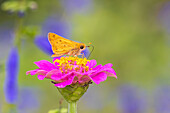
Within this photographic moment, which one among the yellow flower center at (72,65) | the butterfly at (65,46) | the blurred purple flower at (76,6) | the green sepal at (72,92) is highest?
the blurred purple flower at (76,6)

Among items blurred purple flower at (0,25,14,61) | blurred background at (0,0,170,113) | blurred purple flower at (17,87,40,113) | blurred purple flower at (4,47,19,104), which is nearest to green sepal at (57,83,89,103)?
blurred purple flower at (4,47,19,104)

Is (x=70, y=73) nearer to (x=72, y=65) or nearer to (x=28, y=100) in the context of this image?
(x=72, y=65)

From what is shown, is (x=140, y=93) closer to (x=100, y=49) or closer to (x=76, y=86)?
(x=100, y=49)

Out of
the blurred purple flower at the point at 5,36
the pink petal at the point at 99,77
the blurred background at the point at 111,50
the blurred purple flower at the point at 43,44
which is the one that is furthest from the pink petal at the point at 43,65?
the blurred purple flower at the point at 5,36

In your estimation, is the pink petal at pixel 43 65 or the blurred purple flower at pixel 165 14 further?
the blurred purple flower at pixel 165 14

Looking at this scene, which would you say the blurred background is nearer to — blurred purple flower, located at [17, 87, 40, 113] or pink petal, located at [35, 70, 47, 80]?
blurred purple flower, located at [17, 87, 40, 113]

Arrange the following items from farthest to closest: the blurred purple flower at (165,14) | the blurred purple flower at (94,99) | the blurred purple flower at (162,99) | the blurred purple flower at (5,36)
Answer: the blurred purple flower at (165,14) → the blurred purple flower at (5,36) → the blurred purple flower at (94,99) → the blurred purple flower at (162,99)

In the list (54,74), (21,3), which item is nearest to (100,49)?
(21,3)

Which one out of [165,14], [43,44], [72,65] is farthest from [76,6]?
[72,65]

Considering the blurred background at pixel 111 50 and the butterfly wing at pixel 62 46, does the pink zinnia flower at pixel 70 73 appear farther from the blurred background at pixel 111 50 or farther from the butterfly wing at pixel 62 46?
the blurred background at pixel 111 50
